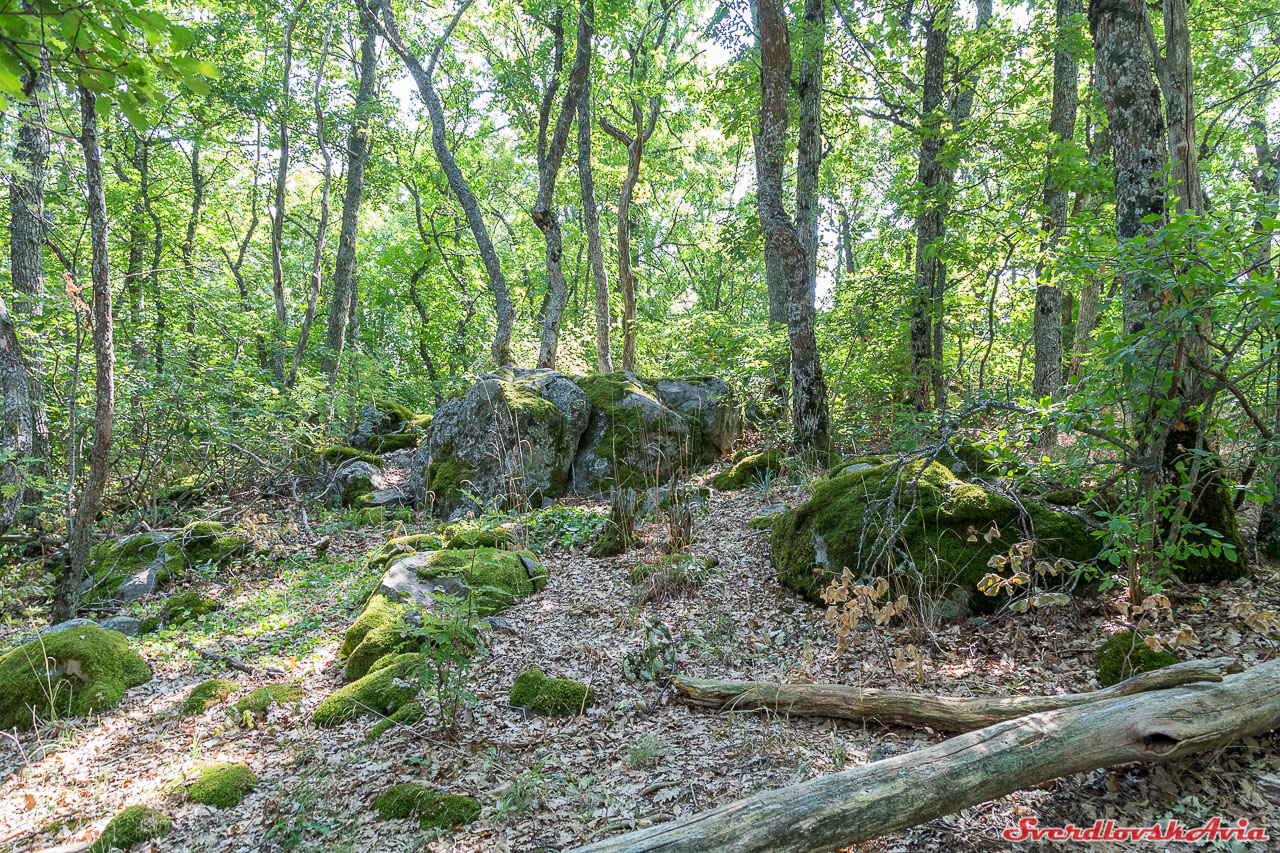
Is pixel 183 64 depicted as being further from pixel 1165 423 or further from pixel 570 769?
pixel 1165 423

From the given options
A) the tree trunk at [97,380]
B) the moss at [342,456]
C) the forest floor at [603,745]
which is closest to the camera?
the forest floor at [603,745]

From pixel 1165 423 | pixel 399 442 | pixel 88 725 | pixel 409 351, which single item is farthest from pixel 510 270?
pixel 1165 423

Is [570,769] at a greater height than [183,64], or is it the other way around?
[183,64]

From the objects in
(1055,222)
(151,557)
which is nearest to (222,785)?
(151,557)

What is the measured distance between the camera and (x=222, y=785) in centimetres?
315

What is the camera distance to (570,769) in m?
3.12

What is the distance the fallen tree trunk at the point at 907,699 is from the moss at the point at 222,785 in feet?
7.89

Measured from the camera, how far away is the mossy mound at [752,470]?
768cm

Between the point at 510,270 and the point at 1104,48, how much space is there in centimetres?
1968

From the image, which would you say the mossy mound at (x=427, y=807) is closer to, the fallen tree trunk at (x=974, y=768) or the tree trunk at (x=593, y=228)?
the fallen tree trunk at (x=974, y=768)

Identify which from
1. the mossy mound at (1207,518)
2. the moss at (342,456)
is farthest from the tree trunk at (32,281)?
the mossy mound at (1207,518)

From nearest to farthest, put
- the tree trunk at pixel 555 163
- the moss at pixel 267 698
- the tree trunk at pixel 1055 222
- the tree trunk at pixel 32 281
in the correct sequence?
the moss at pixel 267 698 < the tree trunk at pixel 32 281 < the tree trunk at pixel 1055 222 < the tree trunk at pixel 555 163

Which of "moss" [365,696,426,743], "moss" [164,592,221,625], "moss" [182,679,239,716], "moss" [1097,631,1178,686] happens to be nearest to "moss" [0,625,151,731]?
"moss" [182,679,239,716]

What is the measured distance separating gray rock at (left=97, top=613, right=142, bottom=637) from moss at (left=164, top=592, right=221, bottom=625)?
9.1 inches
